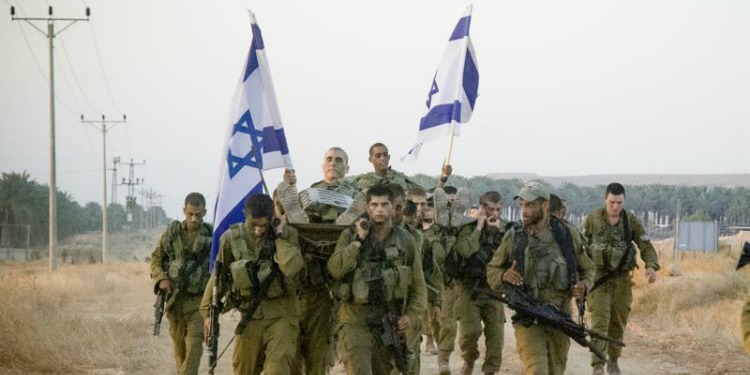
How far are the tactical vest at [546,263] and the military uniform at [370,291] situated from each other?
107cm

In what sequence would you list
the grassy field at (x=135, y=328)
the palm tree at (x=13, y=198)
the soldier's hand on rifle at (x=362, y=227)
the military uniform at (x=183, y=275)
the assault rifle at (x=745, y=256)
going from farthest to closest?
the palm tree at (x=13, y=198) → the grassy field at (x=135, y=328) → the military uniform at (x=183, y=275) → the soldier's hand on rifle at (x=362, y=227) → the assault rifle at (x=745, y=256)

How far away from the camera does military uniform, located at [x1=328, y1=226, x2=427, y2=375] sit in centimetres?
762

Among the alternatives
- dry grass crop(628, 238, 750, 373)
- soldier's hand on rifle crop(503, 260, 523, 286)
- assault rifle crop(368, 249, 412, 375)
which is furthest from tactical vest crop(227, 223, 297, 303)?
dry grass crop(628, 238, 750, 373)

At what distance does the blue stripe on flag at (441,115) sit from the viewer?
12.4 m

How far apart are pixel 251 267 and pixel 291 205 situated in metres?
1.32

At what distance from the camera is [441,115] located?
12.5 m

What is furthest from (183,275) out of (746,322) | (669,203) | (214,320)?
(669,203)

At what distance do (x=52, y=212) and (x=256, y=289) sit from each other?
27754 millimetres

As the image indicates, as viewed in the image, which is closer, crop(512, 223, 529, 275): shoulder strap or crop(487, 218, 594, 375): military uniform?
crop(487, 218, 594, 375): military uniform

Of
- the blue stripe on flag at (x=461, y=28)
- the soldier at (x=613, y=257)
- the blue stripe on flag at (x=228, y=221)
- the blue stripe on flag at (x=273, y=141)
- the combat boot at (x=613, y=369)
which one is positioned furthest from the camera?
the blue stripe on flag at (x=461, y=28)

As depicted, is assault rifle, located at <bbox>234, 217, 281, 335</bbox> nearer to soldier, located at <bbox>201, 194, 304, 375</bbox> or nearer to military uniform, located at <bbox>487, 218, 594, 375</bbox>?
soldier, located at <bbox>201, 194, 304, 375</bbox>

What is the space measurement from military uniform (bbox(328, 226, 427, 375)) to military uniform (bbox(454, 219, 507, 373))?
3.21 meters

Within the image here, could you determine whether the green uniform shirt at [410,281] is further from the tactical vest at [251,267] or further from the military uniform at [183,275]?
the military uniform at [183,275]

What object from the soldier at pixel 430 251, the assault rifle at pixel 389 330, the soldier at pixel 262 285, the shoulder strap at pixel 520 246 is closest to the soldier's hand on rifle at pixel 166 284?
the soldier at pixel 262 285
